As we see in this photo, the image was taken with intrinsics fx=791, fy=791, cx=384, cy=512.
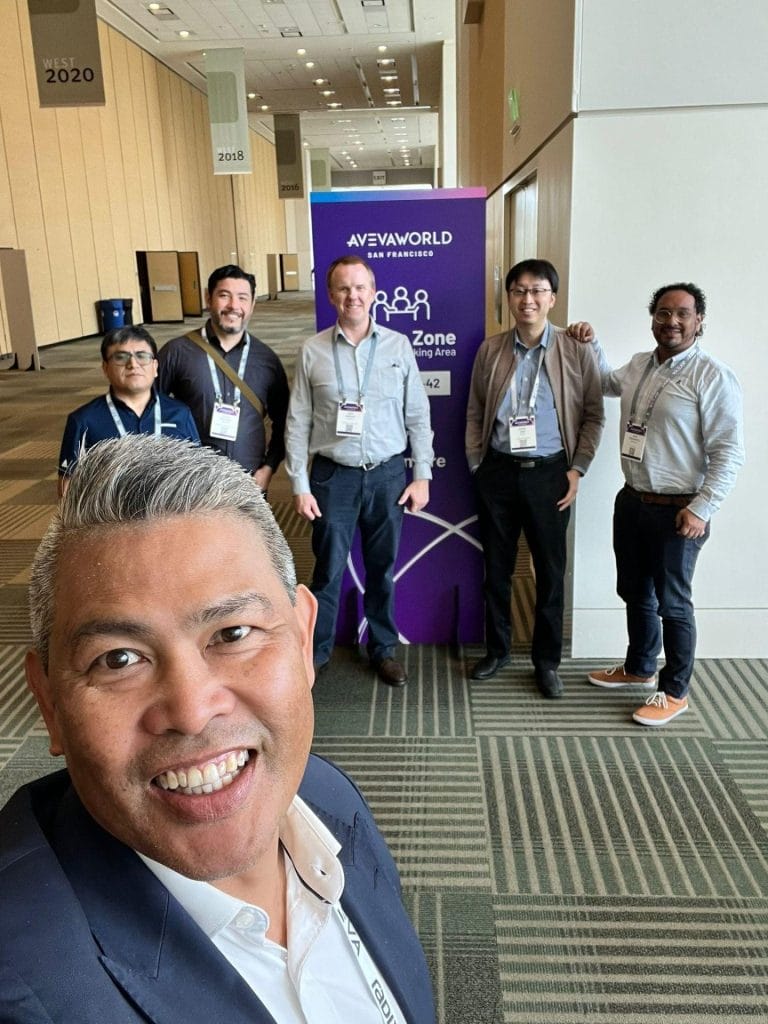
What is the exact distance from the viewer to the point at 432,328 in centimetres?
347

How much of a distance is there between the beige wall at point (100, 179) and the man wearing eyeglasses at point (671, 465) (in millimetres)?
12823

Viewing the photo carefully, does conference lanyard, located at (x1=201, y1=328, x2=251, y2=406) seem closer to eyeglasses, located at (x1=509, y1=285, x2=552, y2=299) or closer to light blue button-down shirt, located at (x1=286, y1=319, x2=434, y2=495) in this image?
light blue button-down shirt, located at (x1=286, y1=319, x2=434, y2=495)

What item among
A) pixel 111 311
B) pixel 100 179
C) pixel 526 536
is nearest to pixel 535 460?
pixel 526 536

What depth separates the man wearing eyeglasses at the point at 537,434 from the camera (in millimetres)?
3127

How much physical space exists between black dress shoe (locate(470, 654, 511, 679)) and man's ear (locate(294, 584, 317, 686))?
8.52ft

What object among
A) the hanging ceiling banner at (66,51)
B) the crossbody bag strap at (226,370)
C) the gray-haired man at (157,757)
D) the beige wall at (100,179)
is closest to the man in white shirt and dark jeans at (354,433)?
the crossbody bag strap at (226,370)

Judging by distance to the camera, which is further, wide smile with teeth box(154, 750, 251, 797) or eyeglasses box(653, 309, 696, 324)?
eyeglasses box(653, 309, 696, 324)

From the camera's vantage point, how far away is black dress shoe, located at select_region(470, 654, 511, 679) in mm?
3482

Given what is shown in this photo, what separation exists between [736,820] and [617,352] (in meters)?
1.87

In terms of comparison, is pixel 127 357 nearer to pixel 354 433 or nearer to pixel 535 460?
pixel 354 433

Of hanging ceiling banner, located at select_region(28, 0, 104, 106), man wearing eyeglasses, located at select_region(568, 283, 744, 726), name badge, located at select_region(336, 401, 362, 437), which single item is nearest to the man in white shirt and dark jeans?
name badge, located at select_region(336, 401, 362, 437)

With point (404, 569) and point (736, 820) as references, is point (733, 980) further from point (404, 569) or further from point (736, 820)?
point (404, 569)

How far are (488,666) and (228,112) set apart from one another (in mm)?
14944

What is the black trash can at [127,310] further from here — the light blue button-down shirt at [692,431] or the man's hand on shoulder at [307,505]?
the light blue button-down shirt at [692,431]
